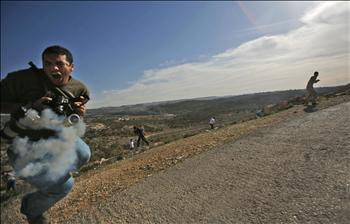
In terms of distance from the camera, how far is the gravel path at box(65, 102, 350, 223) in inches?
206

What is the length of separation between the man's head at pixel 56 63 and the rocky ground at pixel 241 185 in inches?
141

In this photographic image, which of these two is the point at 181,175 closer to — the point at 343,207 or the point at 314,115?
the point at 343,207

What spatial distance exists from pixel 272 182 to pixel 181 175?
2.74 metres

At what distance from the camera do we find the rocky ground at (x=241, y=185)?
5.35m

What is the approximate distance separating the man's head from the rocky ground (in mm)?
3576

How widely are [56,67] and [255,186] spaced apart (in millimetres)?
4744

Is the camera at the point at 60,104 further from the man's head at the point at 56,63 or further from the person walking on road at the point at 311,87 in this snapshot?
the person walking on road at the point at 311,87

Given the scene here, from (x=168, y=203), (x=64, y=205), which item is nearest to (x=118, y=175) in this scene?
(x=64, y=205)

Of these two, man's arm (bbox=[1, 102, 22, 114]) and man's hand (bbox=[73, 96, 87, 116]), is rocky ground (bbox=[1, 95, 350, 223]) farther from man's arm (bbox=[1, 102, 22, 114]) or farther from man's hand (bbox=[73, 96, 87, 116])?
man's arm (bbox=[1, 102, 22, 114])

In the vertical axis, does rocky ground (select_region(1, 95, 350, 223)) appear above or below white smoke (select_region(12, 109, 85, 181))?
below

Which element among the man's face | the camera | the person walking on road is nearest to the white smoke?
the camera

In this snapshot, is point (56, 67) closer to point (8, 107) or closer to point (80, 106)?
point (80, 106)

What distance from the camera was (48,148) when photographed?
3125 mm

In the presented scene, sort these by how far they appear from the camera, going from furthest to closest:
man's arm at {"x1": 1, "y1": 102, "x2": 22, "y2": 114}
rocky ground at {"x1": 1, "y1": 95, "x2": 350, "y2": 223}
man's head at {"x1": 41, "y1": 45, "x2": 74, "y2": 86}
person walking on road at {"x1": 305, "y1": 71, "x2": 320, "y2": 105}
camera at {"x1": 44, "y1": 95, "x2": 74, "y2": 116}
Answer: person walking on road at {"x1": 305, "y1": 71, "x2": 320, "y2": 105} < rocky ground at {"x1": 1, "y1": 95, "x2": 350, "y2": 223} < man's head at {"x1": 41, "y1": 45, "x2": 74, "y2": 86} < camera at {"x1": 44, "y1": 95, "x2": 74, "y2": 116} < man's arm at {"x1": 1, "y1": 102, "x2": 22, "y2": 114}
